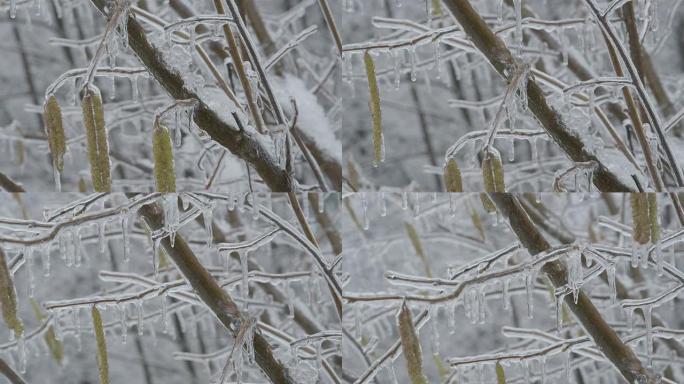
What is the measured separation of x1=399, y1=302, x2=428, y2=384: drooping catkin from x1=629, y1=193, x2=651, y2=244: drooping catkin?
0.51 m

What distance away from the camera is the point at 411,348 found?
5.79 feet

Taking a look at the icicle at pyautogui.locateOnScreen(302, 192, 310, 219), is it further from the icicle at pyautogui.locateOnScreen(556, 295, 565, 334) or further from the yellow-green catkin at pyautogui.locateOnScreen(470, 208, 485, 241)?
the icicle at pyautogui.locateOnScreen(556, 295, 565, 334)

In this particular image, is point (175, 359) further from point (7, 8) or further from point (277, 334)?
point (7, 8)

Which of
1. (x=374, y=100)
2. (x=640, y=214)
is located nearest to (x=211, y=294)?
(x=374, y=100)

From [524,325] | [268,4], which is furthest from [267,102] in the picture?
[524,325]

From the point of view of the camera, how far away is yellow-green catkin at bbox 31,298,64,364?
1987mm

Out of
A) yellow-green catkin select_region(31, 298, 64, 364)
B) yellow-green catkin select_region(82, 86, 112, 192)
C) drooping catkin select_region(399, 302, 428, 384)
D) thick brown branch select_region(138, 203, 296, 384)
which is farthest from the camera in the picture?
yellow-green catkin select_region(31, 298, 64, 364)

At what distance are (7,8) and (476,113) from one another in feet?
3.48

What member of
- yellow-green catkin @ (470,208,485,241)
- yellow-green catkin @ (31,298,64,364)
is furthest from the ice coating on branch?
yellow-green catkin @ (31,298,64,364)

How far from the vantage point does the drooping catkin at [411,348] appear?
1764mm

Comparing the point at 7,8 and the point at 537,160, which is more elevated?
the point at 7,8

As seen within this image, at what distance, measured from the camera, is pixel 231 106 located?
5.98ft

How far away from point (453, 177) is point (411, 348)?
37cm

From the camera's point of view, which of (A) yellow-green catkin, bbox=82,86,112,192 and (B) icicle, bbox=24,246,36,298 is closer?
(A) yellow-green catkin, bbox=82,86,112,192
